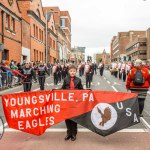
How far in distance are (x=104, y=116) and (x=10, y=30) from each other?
91.0 ft

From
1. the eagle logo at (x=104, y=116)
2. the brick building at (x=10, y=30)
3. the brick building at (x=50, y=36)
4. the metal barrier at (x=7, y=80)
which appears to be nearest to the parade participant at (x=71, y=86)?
the eagle logo at (x=104, y=116)

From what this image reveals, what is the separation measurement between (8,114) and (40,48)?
45.5 metres

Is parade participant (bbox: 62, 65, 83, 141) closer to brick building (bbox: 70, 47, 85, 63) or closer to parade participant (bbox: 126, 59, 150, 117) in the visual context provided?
parade participant (bbox: 126, 59, 150, 117)

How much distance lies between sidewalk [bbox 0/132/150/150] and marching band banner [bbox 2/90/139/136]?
0.26m

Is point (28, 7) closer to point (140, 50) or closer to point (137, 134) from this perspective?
point (137, 134)

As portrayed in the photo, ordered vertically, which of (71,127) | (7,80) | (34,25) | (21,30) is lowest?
(71,127)

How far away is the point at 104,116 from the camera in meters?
7.01

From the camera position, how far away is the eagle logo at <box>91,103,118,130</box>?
6980mm

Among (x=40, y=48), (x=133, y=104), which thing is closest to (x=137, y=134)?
(x=133, y=104)

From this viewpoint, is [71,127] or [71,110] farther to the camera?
[71,127]

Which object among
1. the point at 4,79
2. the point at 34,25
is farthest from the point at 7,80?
the point at 34,25

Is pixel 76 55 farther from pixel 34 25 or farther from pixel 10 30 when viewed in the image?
pixel 10 30

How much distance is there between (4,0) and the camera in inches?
1251

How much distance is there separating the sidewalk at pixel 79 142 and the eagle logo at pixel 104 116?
0.34 m
